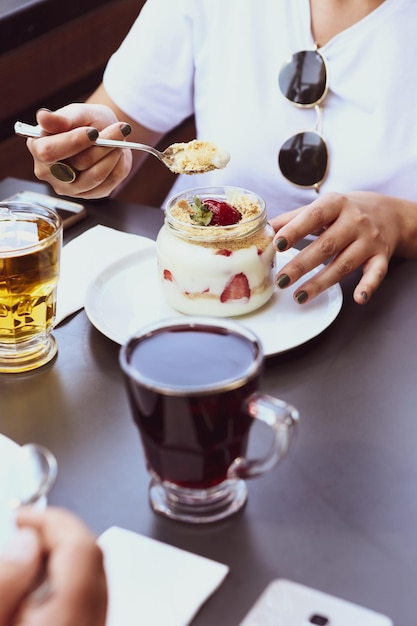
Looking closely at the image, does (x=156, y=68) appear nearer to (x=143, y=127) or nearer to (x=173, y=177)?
(x=143, y=127)

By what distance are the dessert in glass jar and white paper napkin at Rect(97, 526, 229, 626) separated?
13.8 inches

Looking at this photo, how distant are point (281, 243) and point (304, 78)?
470 mm

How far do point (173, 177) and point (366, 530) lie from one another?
197 cm

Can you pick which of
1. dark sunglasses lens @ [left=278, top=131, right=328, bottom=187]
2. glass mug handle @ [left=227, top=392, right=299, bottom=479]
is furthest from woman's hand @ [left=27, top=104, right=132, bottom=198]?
glass mug handle @ [left=227, top=392, right=299, bottom=479]

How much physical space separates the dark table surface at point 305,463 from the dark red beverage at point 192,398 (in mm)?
49

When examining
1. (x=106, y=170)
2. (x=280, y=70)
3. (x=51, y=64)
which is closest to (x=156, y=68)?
(x=280, y=70)

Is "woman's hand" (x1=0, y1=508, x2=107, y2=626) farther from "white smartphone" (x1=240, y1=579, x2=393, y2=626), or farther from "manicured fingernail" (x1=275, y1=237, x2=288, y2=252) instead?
"manicured fingernail" (x1=275, y1=237, x2=288, y2=252)

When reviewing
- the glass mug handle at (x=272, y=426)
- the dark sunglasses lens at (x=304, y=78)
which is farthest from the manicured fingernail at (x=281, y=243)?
the dark sunglasses lens at (x=304, y=78)

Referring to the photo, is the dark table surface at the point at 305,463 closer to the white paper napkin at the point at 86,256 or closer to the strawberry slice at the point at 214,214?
the white paper napkin at the point at 86,256

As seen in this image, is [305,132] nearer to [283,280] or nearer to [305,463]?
[283,280]

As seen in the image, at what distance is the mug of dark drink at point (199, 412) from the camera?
2.00 ft

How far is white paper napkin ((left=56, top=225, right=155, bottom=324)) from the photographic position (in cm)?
100

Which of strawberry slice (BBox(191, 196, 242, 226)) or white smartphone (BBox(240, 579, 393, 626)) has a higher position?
strawberry slice (BBox(191, 196, 242, 226))

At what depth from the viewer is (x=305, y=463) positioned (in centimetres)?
72
